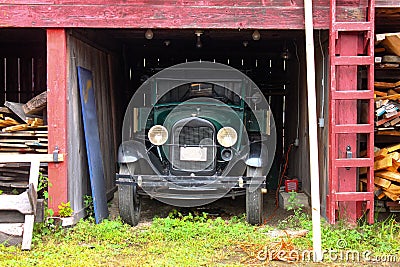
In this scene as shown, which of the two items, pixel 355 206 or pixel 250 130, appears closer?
pixel 355 206

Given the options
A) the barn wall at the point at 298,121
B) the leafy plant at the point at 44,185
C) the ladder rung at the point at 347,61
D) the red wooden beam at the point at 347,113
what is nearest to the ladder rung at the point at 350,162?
the red wooden beam at the point at 347,113

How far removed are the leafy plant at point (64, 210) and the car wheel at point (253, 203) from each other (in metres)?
2.16

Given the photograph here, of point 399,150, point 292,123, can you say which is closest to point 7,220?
point 399,150

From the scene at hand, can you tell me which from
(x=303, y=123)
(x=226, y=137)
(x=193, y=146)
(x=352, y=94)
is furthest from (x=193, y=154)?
(x=303, y=123)

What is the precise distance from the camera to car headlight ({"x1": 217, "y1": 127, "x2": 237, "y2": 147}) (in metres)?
6.77

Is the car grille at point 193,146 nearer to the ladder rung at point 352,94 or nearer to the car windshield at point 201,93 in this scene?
the car windshield at point 201,93

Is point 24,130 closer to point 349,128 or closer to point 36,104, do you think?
point 36,104

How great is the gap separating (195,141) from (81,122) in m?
1.53

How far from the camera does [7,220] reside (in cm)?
591

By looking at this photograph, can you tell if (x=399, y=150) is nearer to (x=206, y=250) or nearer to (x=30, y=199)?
(x=206, y=250)

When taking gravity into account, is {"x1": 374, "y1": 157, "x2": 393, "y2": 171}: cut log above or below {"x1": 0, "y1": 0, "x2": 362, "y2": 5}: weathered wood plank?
below

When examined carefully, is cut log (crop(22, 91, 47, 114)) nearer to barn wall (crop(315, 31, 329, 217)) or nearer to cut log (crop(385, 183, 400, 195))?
barn wall (crop(315, 31, 329, 217))

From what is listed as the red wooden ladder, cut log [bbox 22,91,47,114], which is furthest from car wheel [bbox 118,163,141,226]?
the red wooden ladder

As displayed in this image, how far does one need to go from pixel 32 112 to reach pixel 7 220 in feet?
5.16
